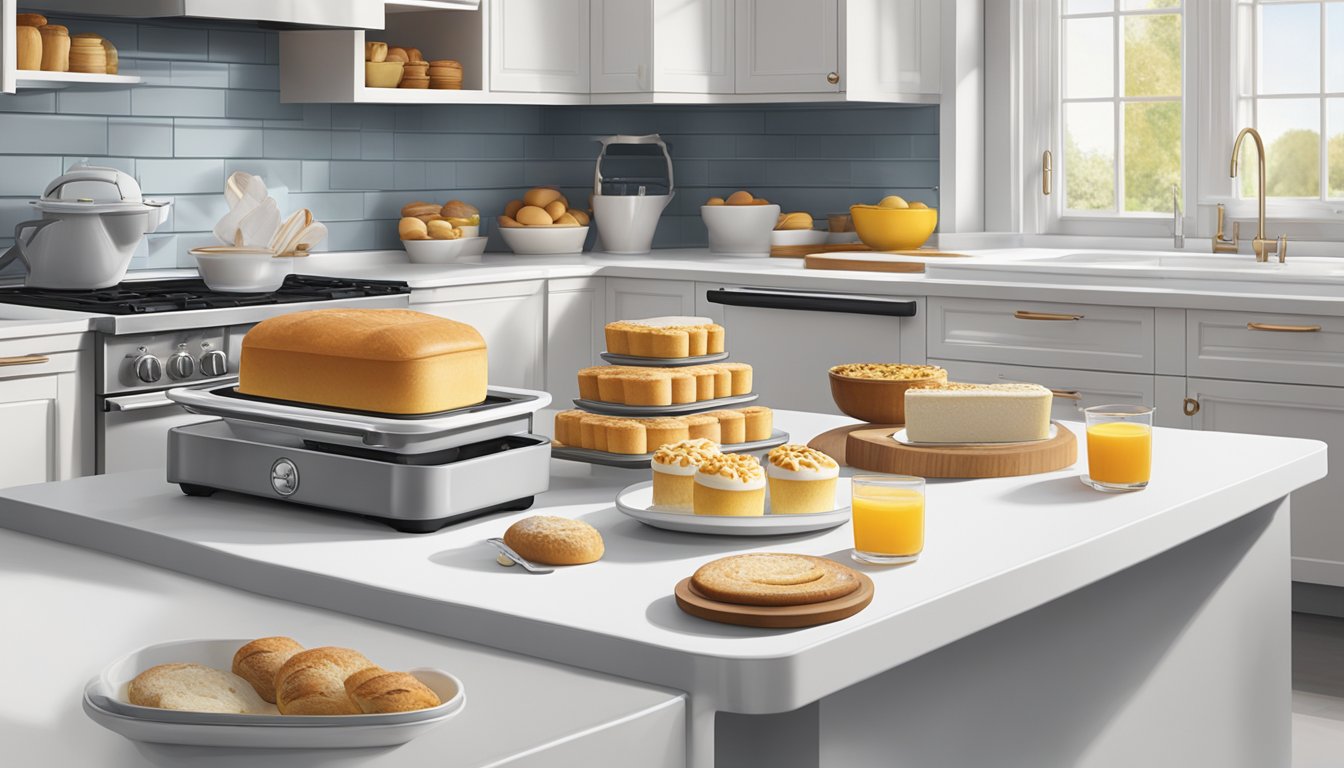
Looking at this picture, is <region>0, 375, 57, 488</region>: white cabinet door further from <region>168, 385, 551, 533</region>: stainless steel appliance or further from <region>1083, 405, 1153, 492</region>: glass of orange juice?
<region>1083, 405, 1153, 492</region>: glass of orange juice

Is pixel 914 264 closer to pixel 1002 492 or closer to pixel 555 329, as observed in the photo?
pixel 555 329

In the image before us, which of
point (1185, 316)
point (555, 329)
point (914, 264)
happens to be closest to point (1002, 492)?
point (1185, 316)

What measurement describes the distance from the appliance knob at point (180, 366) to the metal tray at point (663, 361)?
1846 mm

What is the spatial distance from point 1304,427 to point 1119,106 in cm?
157

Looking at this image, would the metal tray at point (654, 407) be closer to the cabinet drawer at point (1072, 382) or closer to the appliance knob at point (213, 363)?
the appliance knob at point (213, 363)

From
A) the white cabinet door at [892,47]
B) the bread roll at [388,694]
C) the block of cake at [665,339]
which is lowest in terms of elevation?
the bread roll at [388,694]

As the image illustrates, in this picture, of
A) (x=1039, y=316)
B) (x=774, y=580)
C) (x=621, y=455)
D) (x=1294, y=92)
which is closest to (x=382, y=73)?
(x=1039, y=316)

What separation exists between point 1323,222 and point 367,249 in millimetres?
3036

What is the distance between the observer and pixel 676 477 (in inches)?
61.2

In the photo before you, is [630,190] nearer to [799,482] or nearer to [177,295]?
[177,295]

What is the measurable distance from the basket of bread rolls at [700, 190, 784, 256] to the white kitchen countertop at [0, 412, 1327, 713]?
335 centimetres

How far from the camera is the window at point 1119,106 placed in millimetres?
4777

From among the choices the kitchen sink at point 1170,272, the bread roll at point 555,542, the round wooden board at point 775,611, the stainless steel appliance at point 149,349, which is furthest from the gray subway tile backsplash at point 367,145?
the round wooden board at point 775,611

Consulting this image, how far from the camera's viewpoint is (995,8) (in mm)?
5066
